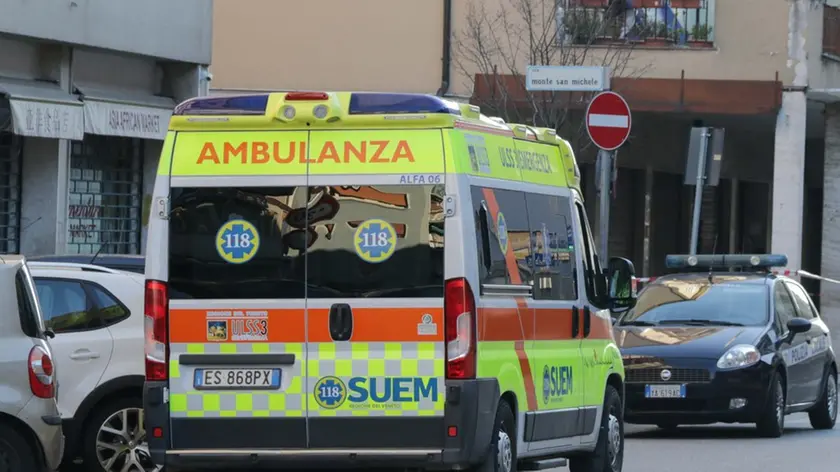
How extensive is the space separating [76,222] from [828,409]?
883 centimetres

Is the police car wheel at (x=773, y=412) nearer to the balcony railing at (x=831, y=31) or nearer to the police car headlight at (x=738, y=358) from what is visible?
the police car headlight at (x=738, y=358)

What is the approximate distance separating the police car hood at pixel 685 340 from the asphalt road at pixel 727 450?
2.73 feet

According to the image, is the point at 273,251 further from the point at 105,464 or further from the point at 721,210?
the point at 721,210

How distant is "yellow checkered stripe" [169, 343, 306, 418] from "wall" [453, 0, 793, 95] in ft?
58.9

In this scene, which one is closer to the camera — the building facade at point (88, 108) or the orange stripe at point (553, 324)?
the orange stripe at point (553, 324)

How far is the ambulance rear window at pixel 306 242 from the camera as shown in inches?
373

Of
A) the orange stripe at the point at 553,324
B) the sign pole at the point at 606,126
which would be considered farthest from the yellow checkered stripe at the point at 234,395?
the sign pole at the point at 606,126


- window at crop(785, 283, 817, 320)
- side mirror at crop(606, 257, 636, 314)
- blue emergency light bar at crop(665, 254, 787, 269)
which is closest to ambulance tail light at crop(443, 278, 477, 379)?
side mirror at crop(606, 257, 636, 314)

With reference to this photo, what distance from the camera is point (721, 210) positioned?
3572cm

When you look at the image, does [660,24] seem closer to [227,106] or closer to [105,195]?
[105,195]

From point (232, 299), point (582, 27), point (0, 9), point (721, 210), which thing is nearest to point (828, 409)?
point (582, 27)

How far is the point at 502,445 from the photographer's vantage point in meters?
9.96

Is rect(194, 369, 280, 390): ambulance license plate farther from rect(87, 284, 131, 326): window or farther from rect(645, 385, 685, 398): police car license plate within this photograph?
rect(645, 385, 685, 398): police car license plate

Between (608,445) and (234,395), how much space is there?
3.73m
